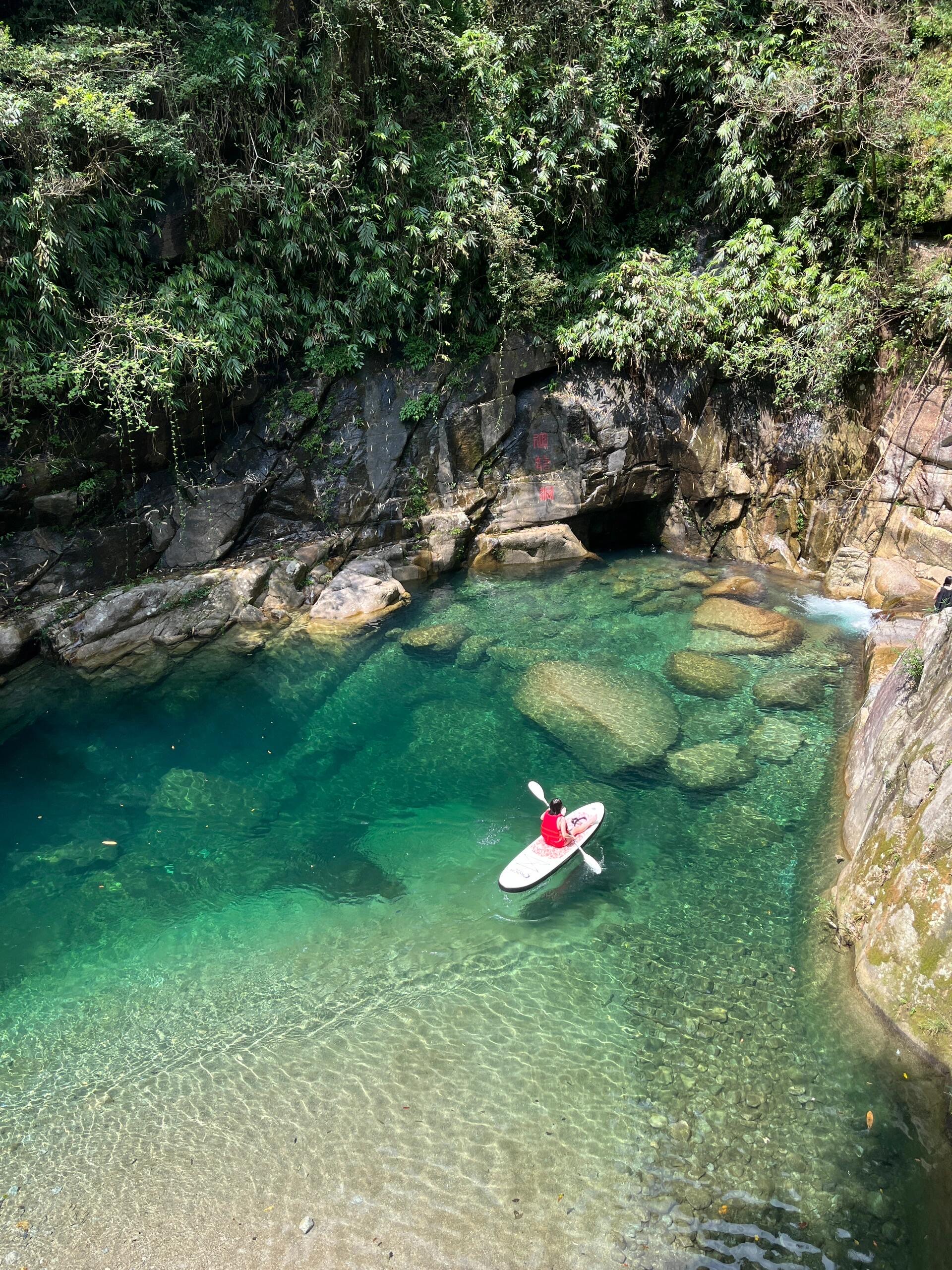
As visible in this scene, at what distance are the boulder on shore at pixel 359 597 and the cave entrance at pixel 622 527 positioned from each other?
4.67 metres

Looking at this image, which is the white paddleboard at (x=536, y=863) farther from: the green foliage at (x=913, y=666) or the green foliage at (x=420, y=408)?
the green foliage at (x=420, y=408)

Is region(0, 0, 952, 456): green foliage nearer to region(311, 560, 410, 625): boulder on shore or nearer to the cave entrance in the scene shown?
the cave entrance

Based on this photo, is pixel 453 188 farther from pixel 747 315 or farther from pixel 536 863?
pixel 536 863

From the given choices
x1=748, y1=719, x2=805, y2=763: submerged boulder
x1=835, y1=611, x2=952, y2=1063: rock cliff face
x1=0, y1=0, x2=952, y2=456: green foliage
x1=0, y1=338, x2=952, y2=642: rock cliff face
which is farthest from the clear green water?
x1=0, y1=0, x2=952, y2=456: green foliage

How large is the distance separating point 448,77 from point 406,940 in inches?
646

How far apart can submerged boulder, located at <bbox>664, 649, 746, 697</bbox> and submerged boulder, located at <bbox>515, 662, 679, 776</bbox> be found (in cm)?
38

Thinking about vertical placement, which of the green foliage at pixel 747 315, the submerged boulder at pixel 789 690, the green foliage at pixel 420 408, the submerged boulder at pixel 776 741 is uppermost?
the green foliage at pixel 747 315

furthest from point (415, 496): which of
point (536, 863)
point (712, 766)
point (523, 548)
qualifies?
point (536, 863)

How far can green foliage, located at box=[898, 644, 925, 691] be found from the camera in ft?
23.1

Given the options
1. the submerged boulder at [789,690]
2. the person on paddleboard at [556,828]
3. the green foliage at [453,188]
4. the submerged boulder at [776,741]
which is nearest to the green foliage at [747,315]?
the green foliage at [453,188]

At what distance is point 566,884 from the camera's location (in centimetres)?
707

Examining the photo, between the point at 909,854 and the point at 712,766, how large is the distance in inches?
123

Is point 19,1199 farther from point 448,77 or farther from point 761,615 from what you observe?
point 448,77

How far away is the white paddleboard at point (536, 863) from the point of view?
686 cm
